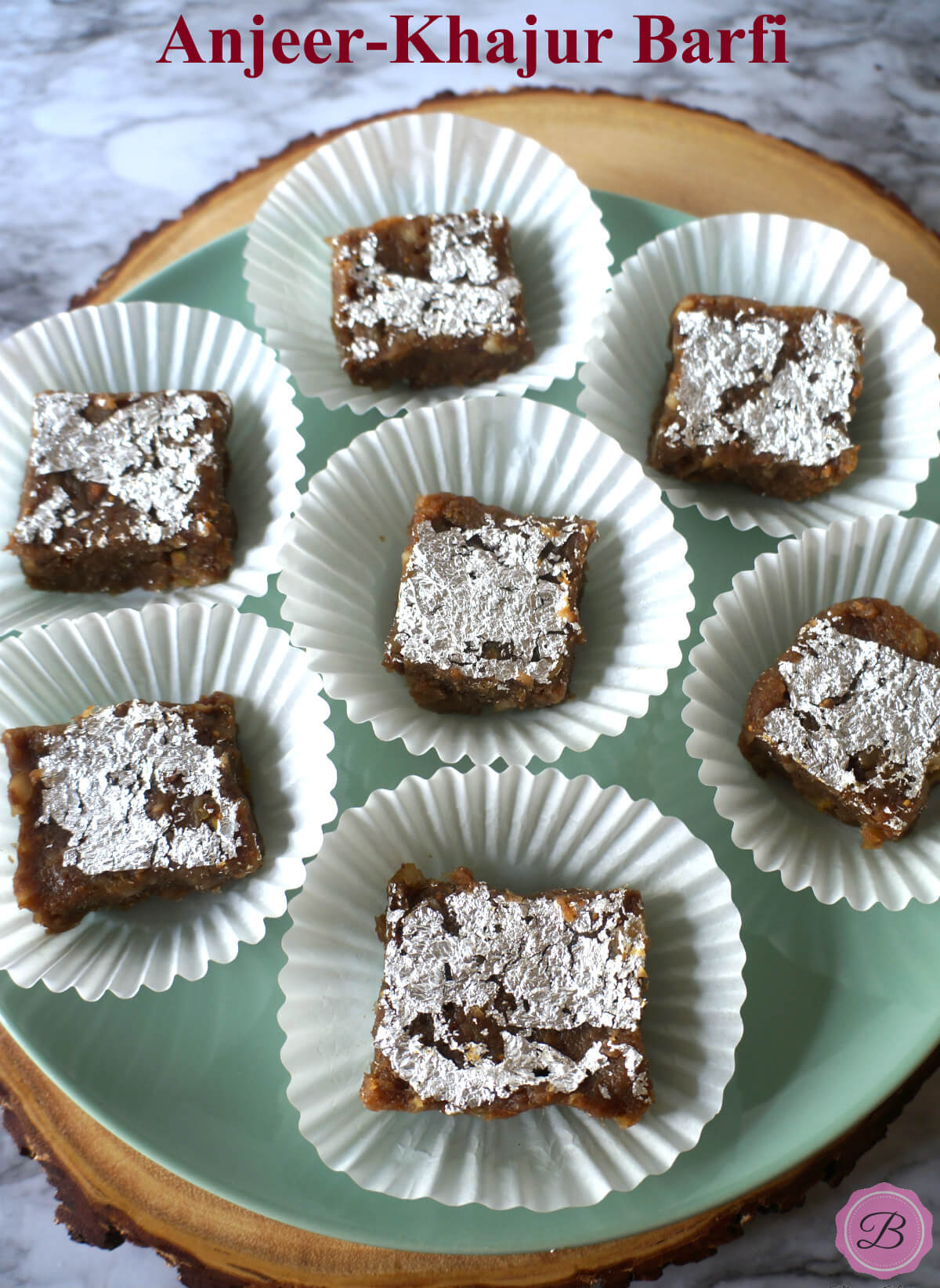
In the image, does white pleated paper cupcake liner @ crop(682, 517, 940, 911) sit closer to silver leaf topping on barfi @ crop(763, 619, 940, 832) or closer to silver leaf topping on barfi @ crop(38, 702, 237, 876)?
silver leaf topping on barfi @ crop(763, 619, 940, 832)

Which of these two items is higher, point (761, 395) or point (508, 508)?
point (761, 395)

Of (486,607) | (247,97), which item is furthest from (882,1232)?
(247,97)

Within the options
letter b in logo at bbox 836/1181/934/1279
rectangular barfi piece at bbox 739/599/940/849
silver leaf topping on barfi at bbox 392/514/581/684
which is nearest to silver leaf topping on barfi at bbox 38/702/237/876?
silver leaf topping on barfi at bbox 392/514/581/684

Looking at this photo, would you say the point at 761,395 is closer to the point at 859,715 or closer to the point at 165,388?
the point at 859,715

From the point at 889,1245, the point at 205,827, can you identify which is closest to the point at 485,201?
the point at 205,827

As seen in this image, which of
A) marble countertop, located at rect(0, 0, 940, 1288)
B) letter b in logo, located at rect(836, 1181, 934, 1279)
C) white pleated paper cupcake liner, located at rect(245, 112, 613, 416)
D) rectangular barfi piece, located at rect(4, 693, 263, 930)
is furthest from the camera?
marble countertop, located at rect(0, 0, 940, 1288)

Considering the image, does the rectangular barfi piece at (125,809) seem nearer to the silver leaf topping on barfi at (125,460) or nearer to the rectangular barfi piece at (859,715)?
the silver leaf topping on barfi at (125,460)
